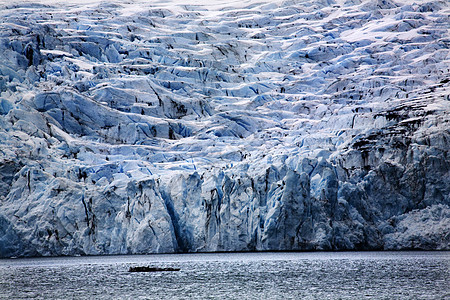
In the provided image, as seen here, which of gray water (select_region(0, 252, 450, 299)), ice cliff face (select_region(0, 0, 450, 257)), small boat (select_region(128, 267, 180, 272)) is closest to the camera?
gray water (select_region(0, 252, 450, 299))

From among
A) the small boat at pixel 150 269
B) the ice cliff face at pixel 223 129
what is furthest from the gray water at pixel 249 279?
the ice cliff face at pixel 223 129

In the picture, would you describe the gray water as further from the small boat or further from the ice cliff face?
the ice cliff face

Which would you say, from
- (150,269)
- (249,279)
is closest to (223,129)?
(150,269)

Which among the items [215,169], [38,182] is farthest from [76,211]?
[215,169]

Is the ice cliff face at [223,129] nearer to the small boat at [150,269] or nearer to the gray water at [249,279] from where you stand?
the gray water at [249,279]

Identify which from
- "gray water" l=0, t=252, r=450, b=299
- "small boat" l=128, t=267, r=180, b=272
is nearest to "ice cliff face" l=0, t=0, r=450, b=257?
"gray water" l=0, t=252, r=450, b=299

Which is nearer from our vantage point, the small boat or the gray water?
the gray water

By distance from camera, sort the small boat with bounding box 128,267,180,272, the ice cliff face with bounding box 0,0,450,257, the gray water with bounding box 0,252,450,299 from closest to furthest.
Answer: the gray water with bounding box 0,252,450,299, the small boat with bounding box 128,267,180,272, the ice cliff face with bounding box 0,0,450,257

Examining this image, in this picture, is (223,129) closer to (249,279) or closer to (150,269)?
(150,269)
